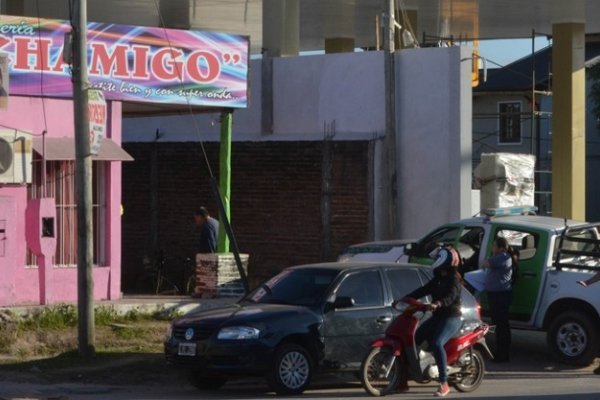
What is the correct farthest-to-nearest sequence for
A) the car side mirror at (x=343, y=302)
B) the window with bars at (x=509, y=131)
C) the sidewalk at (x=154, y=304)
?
the window with bars at (x=509, y=131)
the sidewalk at (x=154, y=304)
the car side mirror at (x=343, y=302)

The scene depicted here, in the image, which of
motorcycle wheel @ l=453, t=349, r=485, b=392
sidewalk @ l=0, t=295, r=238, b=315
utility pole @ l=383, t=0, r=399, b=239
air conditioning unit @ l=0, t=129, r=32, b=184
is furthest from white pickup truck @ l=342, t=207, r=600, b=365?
air conditioning unit @ l=0, t=129, r=32, b=184

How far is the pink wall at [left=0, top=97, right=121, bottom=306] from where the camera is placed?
1873 centimetres

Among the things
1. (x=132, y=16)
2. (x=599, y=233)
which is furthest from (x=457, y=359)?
(x=132, y=16)

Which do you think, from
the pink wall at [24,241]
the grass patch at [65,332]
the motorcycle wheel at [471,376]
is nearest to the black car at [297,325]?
the motorcycle wheel at [471,376]

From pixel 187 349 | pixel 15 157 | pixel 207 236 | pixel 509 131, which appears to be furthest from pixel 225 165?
pixel 509 131

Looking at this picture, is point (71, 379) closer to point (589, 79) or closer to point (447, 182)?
point (447, 182)

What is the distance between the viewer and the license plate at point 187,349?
14195mm

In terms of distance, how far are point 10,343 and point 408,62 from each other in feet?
33.7

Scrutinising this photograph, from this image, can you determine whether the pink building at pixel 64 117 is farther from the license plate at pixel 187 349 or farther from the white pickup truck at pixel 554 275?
the white pickup truck at pixel 554 275

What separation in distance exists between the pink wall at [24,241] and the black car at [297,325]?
4.83 m

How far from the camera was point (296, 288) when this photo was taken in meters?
15.2

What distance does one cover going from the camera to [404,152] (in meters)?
24.1

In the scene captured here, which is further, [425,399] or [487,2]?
[487,2]

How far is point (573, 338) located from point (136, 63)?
843 cm
